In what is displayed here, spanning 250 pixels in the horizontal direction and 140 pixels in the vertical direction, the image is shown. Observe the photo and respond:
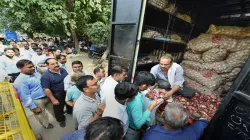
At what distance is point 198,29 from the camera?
3738 millimetres

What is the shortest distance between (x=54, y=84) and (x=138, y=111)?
1.78 m

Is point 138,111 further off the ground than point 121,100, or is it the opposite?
point 121,100

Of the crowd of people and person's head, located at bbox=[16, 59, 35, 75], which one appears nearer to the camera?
the crowd of people

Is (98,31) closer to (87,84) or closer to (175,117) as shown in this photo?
(87,84)

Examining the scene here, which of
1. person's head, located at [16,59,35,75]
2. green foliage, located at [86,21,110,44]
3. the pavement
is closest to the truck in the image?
person's head, located at [16,59,35,75]

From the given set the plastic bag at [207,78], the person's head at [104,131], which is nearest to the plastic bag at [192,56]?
the plastic bag at [207,78]

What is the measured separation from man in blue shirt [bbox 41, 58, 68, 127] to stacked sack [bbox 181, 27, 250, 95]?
124 inches

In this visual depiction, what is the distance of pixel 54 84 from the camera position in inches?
91.1

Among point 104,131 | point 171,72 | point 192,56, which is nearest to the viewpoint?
point 104,131

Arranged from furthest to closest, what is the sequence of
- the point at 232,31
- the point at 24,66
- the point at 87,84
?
the point at 232,31
the point at 24,66
the point at 87,84

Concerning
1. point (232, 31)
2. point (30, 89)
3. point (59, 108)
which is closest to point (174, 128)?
point (59, 108)

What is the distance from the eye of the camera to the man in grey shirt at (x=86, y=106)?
148 centimetres

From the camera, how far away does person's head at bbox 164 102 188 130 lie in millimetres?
1050

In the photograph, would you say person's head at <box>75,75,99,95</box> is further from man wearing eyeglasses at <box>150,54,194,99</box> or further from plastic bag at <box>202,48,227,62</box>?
plastic bag at <box>202,48,227,62</box>
